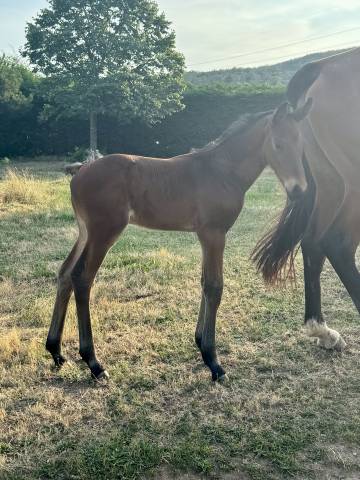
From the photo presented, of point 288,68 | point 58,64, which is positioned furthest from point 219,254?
point 288,68

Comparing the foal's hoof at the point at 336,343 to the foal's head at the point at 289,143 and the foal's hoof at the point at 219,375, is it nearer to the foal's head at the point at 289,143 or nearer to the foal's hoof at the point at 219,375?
the foal's hoof at the point at 219,375

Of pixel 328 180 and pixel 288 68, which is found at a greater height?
pixel 288 68

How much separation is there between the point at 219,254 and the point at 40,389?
1443 mm

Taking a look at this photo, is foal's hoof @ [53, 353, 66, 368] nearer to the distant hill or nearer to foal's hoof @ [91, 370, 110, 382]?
foal's hoof @ [91, 370, 110, 382]

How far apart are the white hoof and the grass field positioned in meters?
0.08

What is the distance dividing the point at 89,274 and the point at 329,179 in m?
1.93

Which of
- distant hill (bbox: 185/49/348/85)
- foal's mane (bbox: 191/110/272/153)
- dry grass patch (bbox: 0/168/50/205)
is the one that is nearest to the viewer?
foal's mane (bbox: 191/110/272/153)

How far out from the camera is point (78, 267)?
304 cm

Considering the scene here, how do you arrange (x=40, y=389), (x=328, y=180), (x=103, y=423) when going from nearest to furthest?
(x=103, y=423), (x=40, y=389), (x=328, y=180)

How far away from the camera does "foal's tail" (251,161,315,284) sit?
3.68 meters

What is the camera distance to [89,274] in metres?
3.02

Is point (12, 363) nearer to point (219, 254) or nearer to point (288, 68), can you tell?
point (219, 254)

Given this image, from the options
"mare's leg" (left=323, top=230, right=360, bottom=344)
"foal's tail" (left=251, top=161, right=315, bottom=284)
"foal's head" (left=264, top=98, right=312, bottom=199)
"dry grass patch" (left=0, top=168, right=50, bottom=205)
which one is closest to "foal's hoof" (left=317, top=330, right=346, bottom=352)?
"mare's leg" (left=323, top=230, right=360, bottom=344)

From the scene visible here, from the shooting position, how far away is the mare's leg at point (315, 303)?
3.45m
